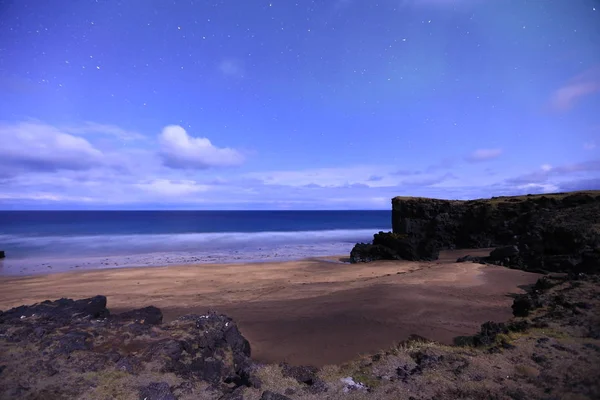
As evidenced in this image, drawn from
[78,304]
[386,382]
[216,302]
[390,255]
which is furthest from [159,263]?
[386,382]

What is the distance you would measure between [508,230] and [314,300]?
20534 mm

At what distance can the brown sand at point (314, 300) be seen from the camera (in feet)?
25.2

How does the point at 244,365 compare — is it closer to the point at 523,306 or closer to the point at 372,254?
the point at 523,306

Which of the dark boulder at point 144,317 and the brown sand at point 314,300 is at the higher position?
the dark boulder at point 144,317

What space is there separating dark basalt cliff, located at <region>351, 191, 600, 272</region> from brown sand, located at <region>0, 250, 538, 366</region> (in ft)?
6.51

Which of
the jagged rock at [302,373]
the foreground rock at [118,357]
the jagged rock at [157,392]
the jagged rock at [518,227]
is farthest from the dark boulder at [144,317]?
the jagged rock at [518,227]

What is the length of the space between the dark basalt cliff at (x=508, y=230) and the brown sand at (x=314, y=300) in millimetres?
1986

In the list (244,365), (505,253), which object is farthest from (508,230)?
(244,365)

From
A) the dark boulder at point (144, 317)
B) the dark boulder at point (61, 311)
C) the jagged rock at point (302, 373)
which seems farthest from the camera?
the dark boulder at point (144, 317)

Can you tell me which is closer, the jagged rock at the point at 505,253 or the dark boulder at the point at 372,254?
the jagged rock at the point at 505,253

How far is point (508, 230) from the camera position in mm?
24969

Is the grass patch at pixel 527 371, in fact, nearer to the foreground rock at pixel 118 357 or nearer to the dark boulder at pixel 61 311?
A: the foreground rock at pixel 118 357

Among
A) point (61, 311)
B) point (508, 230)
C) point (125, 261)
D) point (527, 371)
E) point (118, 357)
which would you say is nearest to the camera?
point (527, 371)

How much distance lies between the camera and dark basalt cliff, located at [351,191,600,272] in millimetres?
13461
